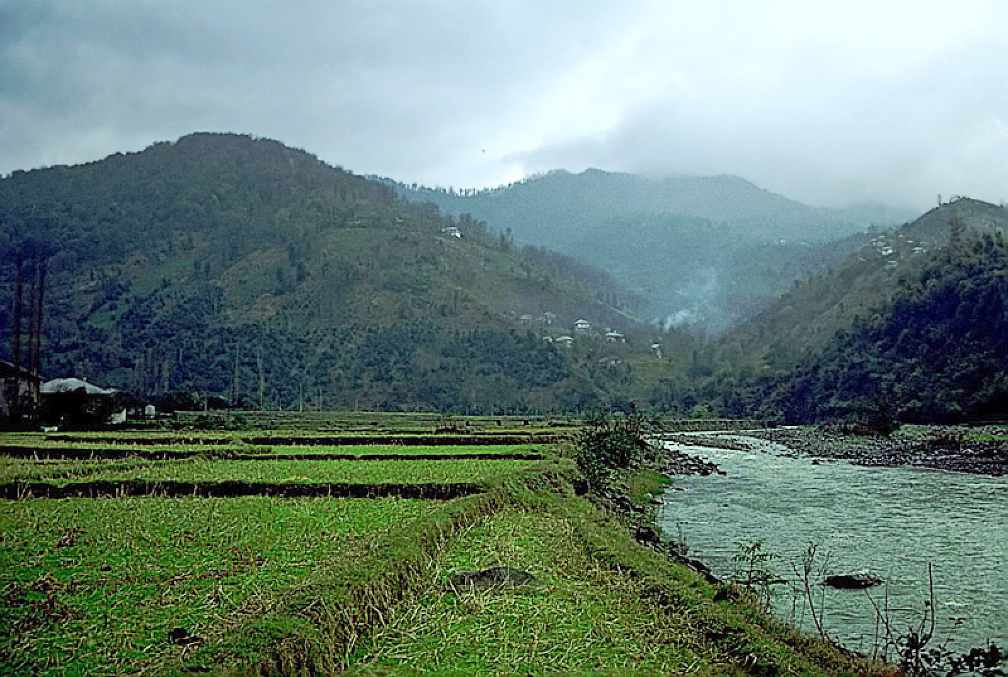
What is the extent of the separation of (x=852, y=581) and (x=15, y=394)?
44750 mm

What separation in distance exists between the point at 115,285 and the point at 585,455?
344ft

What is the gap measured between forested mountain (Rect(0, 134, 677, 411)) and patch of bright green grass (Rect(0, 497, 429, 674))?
72.6m

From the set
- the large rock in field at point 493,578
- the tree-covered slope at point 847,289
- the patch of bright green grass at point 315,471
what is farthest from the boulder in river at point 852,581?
the tree-covered slope at point 847,289

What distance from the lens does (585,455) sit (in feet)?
95.4

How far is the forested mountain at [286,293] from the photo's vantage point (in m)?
98.2

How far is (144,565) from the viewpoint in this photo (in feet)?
32.1

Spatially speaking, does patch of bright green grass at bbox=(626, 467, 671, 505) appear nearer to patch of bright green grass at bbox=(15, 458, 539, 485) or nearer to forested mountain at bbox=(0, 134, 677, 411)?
patch of bright green grass at bbox=(15, 458, 539, 485)

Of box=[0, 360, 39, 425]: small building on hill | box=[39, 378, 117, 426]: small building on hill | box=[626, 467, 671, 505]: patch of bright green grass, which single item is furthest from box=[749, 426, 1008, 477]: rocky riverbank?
box=[0, 360, 39, 425]: small building on hill

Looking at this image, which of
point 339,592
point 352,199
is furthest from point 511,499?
point 352,199

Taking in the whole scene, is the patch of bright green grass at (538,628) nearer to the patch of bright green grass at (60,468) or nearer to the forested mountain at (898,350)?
the patch of bright green grass at (60,468)

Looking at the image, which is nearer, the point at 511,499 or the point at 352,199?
the point at 511,499

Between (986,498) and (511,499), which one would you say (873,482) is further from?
(511,499)

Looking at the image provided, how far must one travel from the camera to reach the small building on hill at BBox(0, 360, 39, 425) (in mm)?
44812

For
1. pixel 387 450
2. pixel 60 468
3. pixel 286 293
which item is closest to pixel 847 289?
pixel 286 293
